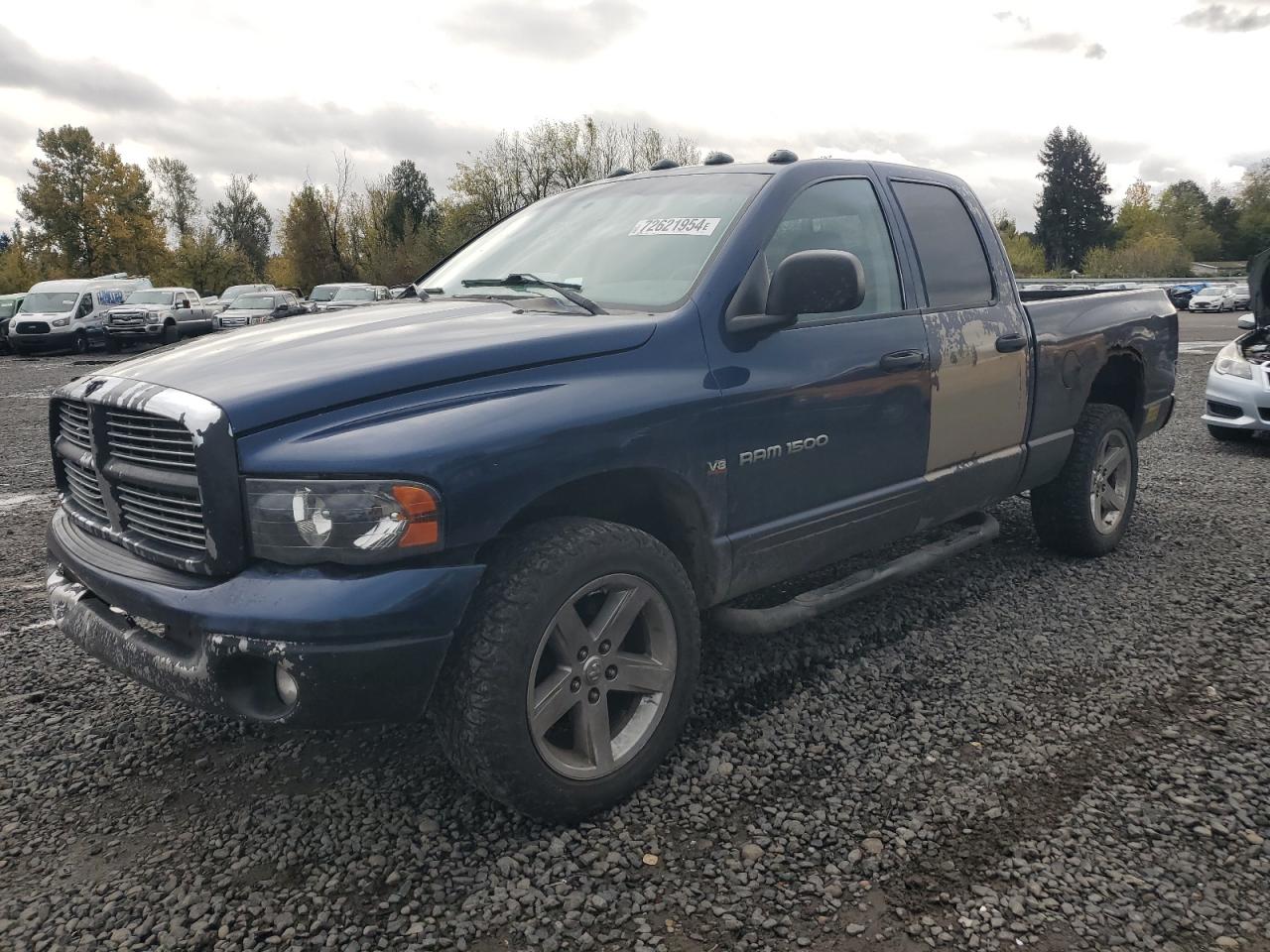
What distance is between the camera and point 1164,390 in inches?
209

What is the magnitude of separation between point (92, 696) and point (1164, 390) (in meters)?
5.30

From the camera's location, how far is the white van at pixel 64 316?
978 inches

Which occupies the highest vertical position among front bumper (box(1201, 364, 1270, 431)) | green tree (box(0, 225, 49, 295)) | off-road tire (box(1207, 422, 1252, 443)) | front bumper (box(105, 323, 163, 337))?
green tree (box(0, 225, 49, 295))

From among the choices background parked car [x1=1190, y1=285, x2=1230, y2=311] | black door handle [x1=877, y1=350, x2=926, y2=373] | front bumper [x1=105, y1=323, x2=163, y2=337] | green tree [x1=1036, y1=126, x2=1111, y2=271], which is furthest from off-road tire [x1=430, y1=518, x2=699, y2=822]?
green tree [x1=1036, y1=126, x2=1111, y2=271]

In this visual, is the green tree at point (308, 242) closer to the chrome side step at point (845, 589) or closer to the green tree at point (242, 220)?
the green tree at point (242, 220)

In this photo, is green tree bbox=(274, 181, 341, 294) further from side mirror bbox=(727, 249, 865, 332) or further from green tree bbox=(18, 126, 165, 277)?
side mirror bbox=(727, 249, 865, 332)

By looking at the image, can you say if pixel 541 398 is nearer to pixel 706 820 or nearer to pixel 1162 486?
pixel 706 820

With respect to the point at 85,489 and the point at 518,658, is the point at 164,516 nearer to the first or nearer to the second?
the point at 85,489

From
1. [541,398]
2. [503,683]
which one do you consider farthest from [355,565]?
[541,398]

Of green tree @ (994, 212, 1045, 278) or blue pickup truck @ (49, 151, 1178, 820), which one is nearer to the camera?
blue pickup truck @ (49, 151, 1178, 820)

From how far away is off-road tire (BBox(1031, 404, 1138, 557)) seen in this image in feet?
15.5

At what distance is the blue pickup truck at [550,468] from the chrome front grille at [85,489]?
0.02m

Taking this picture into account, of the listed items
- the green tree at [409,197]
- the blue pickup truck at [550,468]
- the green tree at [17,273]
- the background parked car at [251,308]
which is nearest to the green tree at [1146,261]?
the green tree at [409,197]

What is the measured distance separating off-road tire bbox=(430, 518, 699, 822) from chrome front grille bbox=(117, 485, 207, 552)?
2.28ft
